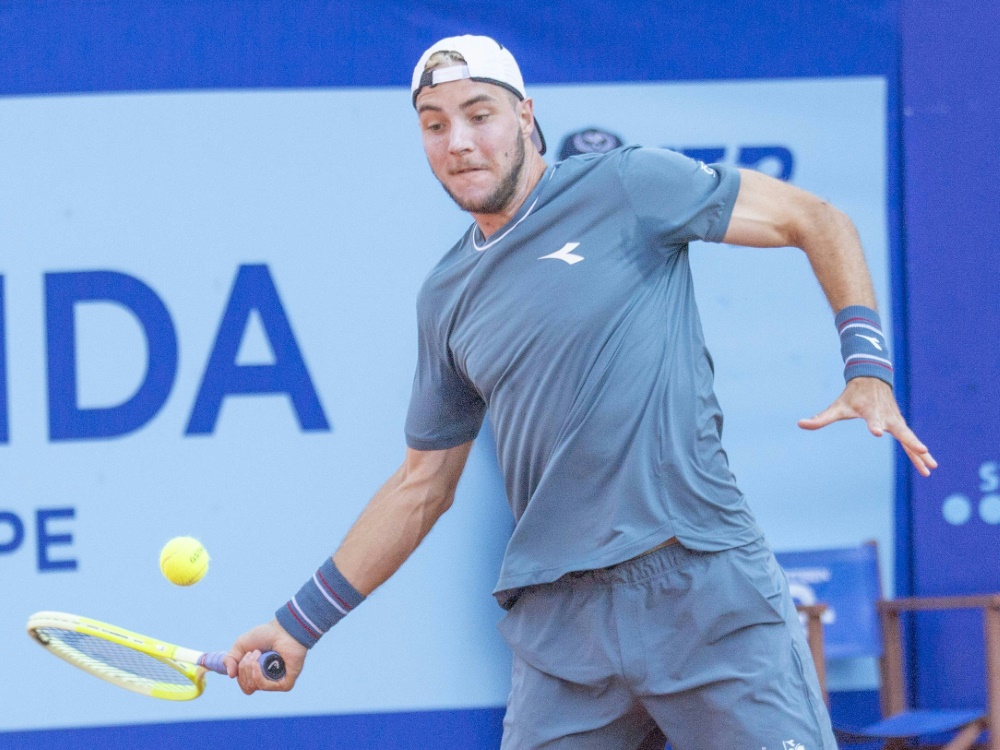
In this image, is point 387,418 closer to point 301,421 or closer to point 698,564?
point 301,421

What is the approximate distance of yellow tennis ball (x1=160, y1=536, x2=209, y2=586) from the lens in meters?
2.97

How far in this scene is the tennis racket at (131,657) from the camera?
8.93ft

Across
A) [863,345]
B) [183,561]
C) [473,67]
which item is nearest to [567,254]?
[473,67]

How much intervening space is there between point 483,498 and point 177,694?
5.12ft

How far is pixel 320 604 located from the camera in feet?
8.87

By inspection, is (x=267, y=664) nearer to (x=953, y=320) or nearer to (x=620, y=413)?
(x=620, y=413)

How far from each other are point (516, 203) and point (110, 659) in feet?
4.66

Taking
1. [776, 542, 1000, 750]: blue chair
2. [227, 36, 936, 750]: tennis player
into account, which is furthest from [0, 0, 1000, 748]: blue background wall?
[227, 36, 936, 750]: tennis player

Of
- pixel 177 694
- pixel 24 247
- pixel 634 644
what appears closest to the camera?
pixel 634 644

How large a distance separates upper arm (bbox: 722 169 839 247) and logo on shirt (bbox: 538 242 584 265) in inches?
11.0

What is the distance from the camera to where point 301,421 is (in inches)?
166

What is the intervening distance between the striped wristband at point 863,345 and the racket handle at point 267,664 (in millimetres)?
1270

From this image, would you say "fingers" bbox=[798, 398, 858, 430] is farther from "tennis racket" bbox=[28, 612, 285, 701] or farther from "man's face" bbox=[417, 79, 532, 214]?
"tennis racket" bbox=[28, 612, 285, 701]

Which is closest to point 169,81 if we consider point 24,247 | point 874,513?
point 24,247
